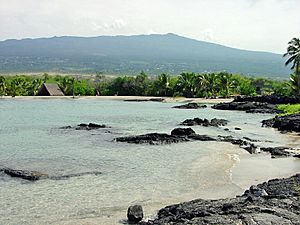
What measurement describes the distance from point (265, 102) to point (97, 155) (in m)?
55.0

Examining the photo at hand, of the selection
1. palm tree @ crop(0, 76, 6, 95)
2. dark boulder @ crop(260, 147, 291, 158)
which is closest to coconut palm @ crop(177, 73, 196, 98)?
palm tree @ crop(0, 76, 6, 95)

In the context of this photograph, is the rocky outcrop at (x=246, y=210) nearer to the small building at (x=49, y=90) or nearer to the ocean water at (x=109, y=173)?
the ocean water at (x=109, y=173)

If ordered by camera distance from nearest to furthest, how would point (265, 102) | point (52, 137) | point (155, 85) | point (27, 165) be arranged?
point (27, 165)
point (52, 137)
point (265, 102)
point (155, 85)

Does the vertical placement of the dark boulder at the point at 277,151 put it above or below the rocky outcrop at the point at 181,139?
above

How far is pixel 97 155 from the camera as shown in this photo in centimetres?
2703

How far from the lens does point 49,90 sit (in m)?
100

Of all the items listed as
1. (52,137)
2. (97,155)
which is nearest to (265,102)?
(52,137)

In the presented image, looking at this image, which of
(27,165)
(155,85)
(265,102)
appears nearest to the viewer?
(27,165)

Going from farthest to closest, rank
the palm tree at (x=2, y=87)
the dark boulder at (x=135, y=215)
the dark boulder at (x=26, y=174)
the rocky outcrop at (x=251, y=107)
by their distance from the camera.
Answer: the palm tree at (x=2, y=87) → the rocky outcrop at (x=251, y=107) → the dark boulder at (x=26, y=174) → the dark boulder at (x=135, y=215)

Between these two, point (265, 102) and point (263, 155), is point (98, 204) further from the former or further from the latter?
point (265, 102)

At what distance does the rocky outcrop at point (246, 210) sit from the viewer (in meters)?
11.6

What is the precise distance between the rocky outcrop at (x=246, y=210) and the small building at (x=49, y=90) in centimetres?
8907

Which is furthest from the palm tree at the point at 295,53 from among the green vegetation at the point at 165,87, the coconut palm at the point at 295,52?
the green vegetation at the point at 165,87

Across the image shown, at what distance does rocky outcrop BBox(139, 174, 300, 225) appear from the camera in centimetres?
1159
